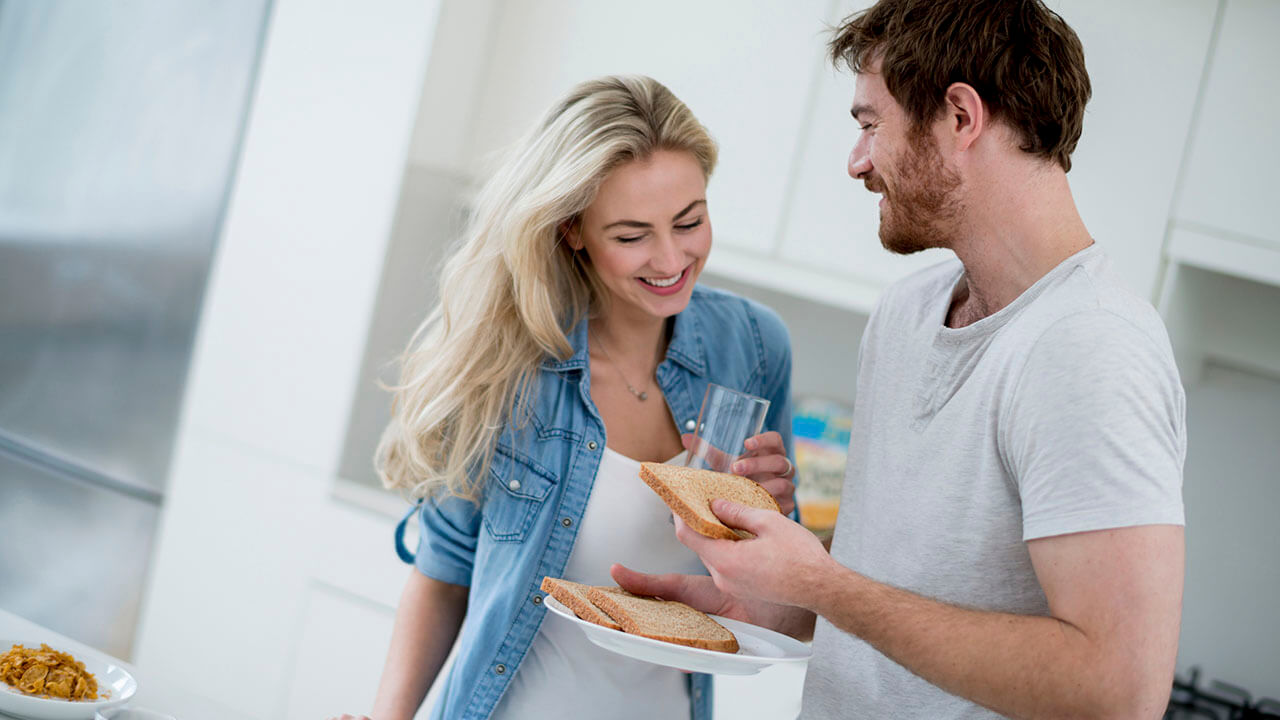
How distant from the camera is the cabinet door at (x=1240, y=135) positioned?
2.13 meters

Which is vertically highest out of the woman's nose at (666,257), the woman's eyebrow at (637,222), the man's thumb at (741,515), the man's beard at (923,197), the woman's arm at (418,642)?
the man's beard at (923,197)

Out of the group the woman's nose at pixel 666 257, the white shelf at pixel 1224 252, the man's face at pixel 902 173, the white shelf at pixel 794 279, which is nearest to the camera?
the man's face at pixel 902 173

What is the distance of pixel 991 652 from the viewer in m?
0.99

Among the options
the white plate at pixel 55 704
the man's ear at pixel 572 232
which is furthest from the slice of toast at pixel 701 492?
the white plate at pixel 55 704

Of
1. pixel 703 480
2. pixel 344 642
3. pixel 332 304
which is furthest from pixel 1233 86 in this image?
pixel 344 642

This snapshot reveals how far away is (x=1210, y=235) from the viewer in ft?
7.16

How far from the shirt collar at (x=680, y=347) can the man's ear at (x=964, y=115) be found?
0.59m

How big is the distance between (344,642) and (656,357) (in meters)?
1.39

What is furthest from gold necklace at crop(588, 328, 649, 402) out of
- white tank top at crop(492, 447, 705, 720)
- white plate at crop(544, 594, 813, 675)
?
white plate at crop(544, 594, 813, 675)

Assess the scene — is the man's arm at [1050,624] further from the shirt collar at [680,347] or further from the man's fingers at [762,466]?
the shirt collar at [680,347]

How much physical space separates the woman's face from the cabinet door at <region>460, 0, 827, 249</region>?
1.06 meters

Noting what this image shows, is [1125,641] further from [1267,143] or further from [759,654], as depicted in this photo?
[1267,143]

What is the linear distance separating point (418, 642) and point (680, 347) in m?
0.59

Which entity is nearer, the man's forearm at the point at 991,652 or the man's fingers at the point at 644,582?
the man's forearm at the point at 991,652
